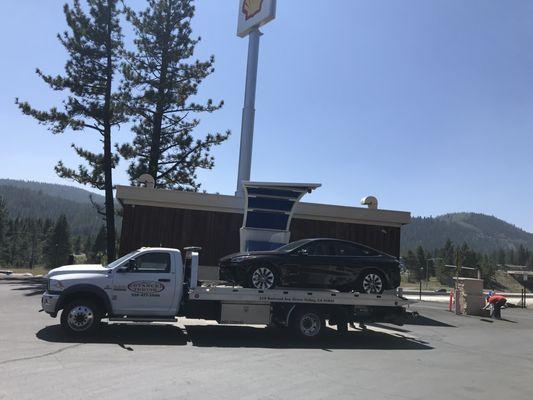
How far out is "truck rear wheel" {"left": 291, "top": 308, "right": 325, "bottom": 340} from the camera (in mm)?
12578

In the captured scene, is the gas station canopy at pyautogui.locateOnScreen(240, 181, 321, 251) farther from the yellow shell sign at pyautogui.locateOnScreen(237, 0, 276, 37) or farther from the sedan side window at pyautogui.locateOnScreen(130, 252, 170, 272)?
the yellow shell sign at pyautogui.locateOnScreen(237, 0, 276, 37)

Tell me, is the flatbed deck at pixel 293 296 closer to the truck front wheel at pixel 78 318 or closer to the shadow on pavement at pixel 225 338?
the shadow on pavement at pixel 225 338

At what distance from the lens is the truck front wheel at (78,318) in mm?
11008

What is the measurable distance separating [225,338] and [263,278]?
1695 mm

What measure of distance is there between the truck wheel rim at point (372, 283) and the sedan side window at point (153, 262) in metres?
5.08

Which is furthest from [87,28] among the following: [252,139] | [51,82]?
[252,139]

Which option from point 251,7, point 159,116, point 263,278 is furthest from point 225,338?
point 159,116

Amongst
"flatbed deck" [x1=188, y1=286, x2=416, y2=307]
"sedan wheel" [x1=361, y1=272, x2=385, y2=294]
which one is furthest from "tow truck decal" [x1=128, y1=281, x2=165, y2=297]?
"sedan wheel" [x1=361, y1=272, x2=385, y2=294]

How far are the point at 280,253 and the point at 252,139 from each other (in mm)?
16711

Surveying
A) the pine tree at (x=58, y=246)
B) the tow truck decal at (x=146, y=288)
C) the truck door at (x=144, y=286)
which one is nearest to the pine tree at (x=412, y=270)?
the pine tree at (x=58, y=246)

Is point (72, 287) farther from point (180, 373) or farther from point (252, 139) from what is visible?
point (252, 139)

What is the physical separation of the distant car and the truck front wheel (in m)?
3.52

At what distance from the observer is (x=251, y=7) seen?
29.6 m

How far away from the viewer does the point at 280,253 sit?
12742 mm
